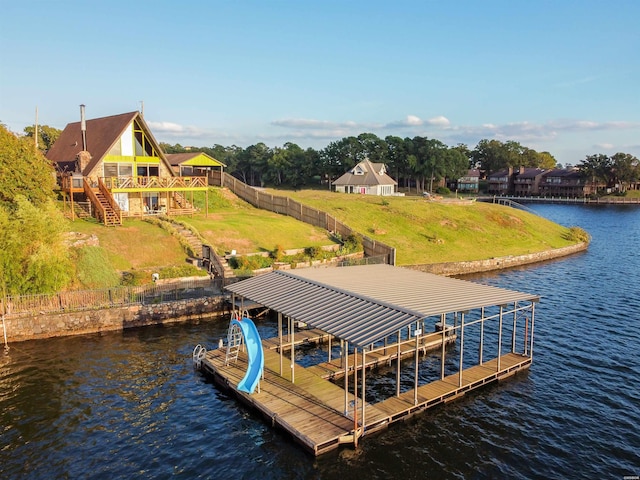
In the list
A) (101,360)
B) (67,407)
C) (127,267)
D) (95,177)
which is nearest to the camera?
(67,407)

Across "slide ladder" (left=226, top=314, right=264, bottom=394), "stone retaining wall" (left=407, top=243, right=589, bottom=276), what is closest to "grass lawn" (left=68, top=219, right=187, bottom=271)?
"slide ladder" (left=226, top=314, right=264, bottom=394)

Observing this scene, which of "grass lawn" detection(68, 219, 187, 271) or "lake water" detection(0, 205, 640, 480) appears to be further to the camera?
"grass lawn" detection(68, 219, 187, 271)

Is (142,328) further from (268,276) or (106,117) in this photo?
(106,117)

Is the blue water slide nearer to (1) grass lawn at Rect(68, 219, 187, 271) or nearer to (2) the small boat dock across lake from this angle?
(2) the small boat dock across lake

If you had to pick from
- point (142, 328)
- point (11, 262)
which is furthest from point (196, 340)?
point (11, 262)

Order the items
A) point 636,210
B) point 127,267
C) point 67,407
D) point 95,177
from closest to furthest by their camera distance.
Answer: point 67,407 → point 127,267 → point 95,177 → point 636,210

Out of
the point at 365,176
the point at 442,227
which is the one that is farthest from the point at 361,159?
the point at 442,227

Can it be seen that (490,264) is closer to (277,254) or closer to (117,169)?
(277,254)
